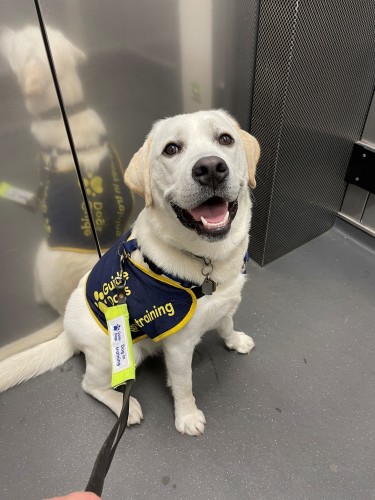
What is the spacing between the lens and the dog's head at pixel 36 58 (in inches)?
37.0

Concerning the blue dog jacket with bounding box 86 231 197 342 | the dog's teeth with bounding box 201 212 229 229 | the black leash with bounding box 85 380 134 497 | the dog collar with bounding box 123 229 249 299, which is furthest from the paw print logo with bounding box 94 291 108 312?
the dog's teeth with bounding box 201 212 229 229

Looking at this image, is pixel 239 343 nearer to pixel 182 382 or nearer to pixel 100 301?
pixel 182 382

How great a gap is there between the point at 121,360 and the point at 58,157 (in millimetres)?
675

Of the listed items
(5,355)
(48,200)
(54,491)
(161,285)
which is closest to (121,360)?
(161,285)

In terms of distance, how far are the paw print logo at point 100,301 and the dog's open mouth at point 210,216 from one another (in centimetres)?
34

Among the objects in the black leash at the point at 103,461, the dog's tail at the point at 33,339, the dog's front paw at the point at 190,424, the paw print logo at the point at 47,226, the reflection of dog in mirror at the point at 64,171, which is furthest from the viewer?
the dog's tail at the point at 33,339

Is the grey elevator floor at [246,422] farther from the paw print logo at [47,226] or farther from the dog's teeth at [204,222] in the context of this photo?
the dog's teeth at [204,222]

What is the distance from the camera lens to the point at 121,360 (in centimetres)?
93

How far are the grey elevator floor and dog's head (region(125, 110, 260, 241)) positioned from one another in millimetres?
698

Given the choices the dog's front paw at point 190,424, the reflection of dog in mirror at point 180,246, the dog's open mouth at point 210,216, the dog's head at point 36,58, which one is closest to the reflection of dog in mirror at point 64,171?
the dog's head at point 36,58

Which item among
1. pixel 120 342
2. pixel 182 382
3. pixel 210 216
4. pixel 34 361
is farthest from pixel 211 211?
pixel 34 361

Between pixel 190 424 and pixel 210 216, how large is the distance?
0.70m

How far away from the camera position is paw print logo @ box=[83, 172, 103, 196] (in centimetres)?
126

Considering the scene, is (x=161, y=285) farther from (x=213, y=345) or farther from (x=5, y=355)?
(x=5, y=355)
